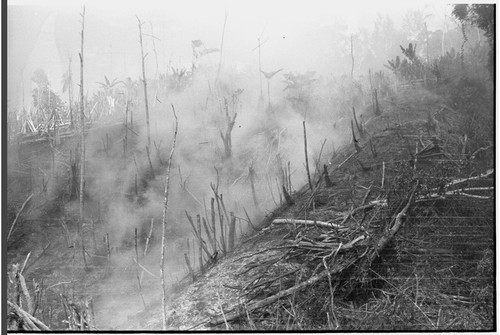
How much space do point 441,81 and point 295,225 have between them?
1686 mm

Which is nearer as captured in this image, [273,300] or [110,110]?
[273,300]

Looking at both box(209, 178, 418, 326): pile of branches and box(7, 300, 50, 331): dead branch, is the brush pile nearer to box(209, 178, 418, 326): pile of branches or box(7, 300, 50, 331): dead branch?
box(209, 178, 418, 326): pile of branches

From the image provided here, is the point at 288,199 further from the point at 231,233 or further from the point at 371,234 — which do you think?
the point at 371,234

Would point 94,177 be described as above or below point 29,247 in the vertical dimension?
above

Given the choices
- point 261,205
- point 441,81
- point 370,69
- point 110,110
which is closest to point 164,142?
point 110,110

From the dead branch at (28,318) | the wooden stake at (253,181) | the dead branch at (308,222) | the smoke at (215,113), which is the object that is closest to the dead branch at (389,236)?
the dead branch at (308,222)

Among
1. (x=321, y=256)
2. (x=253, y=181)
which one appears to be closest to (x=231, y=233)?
(x=253, y=181)

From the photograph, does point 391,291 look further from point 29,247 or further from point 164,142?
point 29,247

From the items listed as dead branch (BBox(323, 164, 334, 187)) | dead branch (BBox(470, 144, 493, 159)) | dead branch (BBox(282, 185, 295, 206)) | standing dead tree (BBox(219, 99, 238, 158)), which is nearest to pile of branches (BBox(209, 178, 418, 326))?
dead branch (BBox(282, 185, 295, 206))

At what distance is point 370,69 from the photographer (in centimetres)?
381

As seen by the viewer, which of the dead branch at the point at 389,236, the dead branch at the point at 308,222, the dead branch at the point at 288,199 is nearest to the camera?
the dead branch at the point at 389,236

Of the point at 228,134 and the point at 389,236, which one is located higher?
the point at 228,134


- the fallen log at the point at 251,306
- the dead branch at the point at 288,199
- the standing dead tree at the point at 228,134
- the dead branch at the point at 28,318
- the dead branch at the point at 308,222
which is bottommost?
the fallen log at the point at 251,306

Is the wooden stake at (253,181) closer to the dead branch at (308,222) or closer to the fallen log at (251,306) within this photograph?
the dead branch at (308,222)
